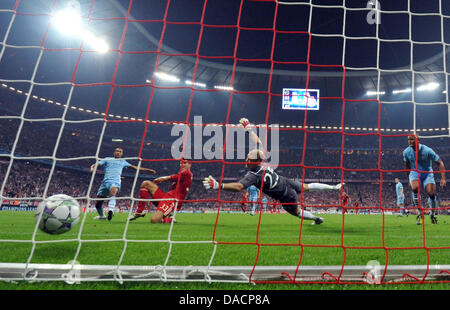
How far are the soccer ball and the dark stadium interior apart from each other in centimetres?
1215

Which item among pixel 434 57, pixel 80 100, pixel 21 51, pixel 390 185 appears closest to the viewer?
pixel 21 51

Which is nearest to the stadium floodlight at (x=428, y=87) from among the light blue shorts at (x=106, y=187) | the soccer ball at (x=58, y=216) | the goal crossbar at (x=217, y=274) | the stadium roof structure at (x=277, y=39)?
the stadium roof structure at (x=277, y=39)

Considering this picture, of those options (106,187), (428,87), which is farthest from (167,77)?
(428,87)

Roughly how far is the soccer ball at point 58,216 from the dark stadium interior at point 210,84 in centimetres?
1215

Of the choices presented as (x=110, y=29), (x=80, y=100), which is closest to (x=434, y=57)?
(x=110, y=29)

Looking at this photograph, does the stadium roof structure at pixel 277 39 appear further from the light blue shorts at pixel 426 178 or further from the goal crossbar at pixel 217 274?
the goal crossbar at pixel 217 274

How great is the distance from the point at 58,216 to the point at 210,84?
2600 centimetres

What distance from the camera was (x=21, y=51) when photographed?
66.9 ft

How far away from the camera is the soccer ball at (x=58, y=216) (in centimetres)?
353

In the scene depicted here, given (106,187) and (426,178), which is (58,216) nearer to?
(106,187)

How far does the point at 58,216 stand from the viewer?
142 inches

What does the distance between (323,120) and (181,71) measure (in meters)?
16.4
